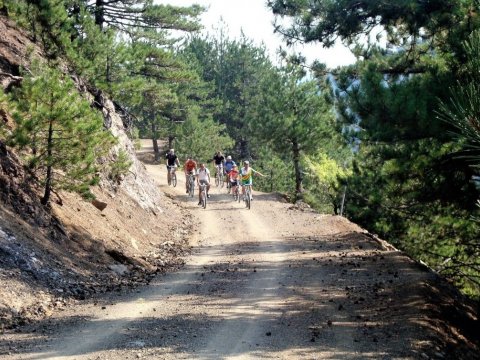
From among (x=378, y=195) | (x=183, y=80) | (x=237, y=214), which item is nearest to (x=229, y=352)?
(x=378, y=195)

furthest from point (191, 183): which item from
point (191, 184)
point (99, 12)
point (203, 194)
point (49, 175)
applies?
point (49, 175)

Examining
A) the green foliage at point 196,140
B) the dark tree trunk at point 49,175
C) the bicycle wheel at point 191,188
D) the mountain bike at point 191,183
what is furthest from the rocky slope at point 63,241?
the green foliage at point 196,140

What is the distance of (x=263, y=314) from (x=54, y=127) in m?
6.06

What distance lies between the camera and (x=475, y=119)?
15.3ft

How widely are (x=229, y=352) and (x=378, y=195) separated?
7594 mm

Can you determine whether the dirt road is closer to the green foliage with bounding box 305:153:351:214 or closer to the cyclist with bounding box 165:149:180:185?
the cyclist with bounding box 165:149:180:185

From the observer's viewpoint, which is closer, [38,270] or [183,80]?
[38,270]

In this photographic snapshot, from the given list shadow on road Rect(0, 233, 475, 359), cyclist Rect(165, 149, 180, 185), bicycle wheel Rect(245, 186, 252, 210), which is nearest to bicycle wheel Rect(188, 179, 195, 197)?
cyclist Rect(165, 149, 180, 185)

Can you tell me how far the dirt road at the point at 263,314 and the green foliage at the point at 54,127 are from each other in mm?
3318

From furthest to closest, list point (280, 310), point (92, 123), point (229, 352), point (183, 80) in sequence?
point (183, 80) → point (92, 123) → point (280, 310) → point (229, 352)

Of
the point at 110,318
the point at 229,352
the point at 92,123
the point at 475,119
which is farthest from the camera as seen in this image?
the point at 92,123

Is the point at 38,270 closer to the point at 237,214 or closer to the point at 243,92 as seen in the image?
the point at 237,214

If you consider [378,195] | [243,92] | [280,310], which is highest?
[243,92]

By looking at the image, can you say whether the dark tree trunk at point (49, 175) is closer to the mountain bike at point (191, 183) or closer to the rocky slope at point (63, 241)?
the rocky slope at point (63, 241)
